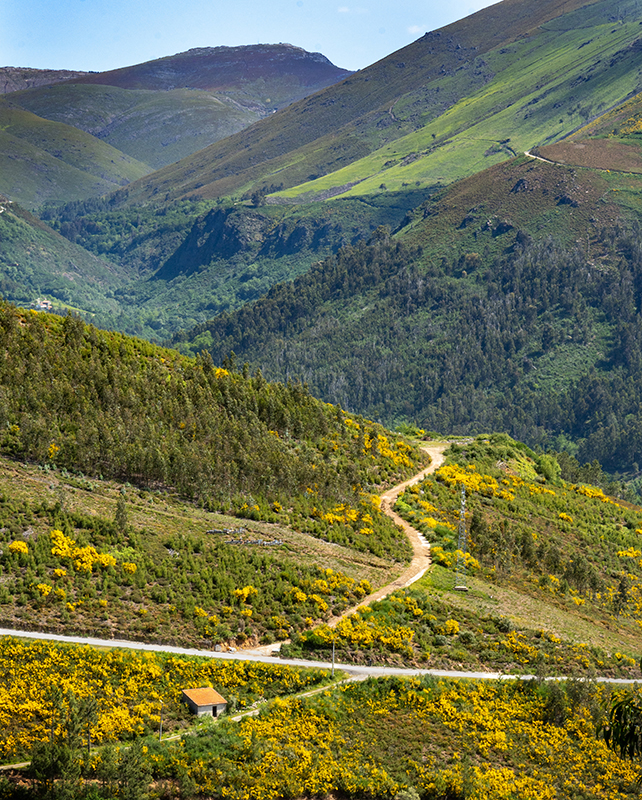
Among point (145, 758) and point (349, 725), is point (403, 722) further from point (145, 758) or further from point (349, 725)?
point (145, 758)

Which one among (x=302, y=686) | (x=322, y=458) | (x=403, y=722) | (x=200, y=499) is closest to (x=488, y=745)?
(x=403, y=722)

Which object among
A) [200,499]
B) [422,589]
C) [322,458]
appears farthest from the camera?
[322,458]

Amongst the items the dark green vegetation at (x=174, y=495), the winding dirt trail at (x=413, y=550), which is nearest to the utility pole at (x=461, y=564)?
the winding dirt trail at (x=413, y=550)

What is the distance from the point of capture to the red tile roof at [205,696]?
125ft

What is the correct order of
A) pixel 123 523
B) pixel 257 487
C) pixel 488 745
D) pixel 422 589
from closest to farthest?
1. pixel 488 745
2. pixel 123 523
3. pixel 422 589
4. pixel 257 487

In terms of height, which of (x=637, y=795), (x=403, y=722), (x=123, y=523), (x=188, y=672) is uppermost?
(x=123, y=523)

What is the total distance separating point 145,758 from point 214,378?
186ft

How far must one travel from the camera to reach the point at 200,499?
6650cm

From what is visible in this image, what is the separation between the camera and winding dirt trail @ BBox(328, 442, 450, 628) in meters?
55.4

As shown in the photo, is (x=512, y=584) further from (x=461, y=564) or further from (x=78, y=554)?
(x=78, y=554)

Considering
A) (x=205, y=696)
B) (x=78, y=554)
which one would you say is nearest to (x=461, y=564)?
(x=78, y=554)

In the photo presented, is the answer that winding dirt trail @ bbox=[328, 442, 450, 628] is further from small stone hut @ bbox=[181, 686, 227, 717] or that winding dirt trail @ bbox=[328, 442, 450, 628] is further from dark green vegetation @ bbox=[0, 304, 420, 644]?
small stone hut @ bbox=[181, 686, 227, 717]

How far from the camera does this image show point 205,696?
127 feet

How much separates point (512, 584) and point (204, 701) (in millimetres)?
35556
